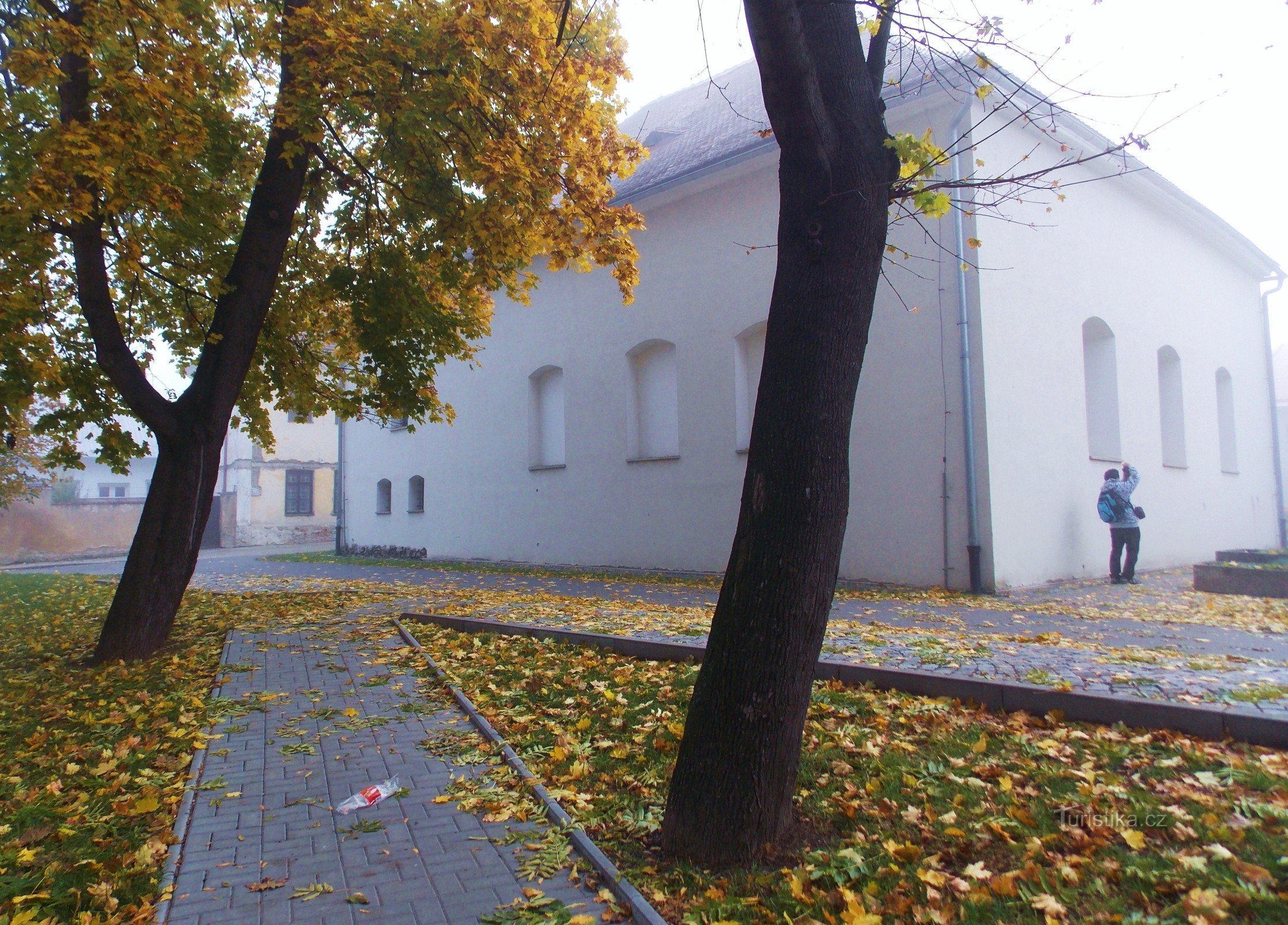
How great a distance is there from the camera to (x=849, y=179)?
364cm

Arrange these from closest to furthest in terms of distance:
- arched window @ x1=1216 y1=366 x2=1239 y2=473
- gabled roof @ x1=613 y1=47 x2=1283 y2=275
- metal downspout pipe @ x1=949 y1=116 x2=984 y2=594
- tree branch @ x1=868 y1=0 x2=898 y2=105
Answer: tree branch @ x1=868 y1=0 x2=898 y2=105 < metal downspout pipe @ x1=949 y1=116 x2=984 y2=594 < gabled roof @ x1=613 y1=47 x2=1283 y2=275 < arched window @ x1=1216 y1=366 x2=1239 y2=473

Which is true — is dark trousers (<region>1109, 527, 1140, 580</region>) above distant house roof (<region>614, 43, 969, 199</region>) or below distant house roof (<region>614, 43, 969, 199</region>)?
below

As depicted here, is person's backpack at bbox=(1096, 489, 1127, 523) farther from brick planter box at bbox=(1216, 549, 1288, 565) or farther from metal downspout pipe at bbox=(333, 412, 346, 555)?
metal downspout pipe at bbox=(333, 412, 346, 555)

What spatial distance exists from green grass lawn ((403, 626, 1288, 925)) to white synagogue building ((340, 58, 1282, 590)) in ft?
19.3

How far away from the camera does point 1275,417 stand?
2125 cm

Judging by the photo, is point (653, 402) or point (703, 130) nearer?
point (653, 402)

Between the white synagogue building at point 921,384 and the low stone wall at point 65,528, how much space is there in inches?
792

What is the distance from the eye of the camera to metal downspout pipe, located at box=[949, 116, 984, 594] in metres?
11.4

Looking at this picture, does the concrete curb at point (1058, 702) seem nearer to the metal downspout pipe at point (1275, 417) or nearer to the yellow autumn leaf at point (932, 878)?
the yellow autumn leaf at point (932, 878)

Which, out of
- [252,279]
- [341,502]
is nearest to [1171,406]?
[252,279]

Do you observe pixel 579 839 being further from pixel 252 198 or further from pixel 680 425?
pixel 680 425

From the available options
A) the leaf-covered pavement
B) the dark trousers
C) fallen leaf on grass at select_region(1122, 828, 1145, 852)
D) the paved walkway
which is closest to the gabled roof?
the dark trousers

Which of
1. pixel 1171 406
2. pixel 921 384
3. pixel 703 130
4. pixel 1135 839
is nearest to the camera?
pixel 1135 839

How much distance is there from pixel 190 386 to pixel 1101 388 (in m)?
14.4
